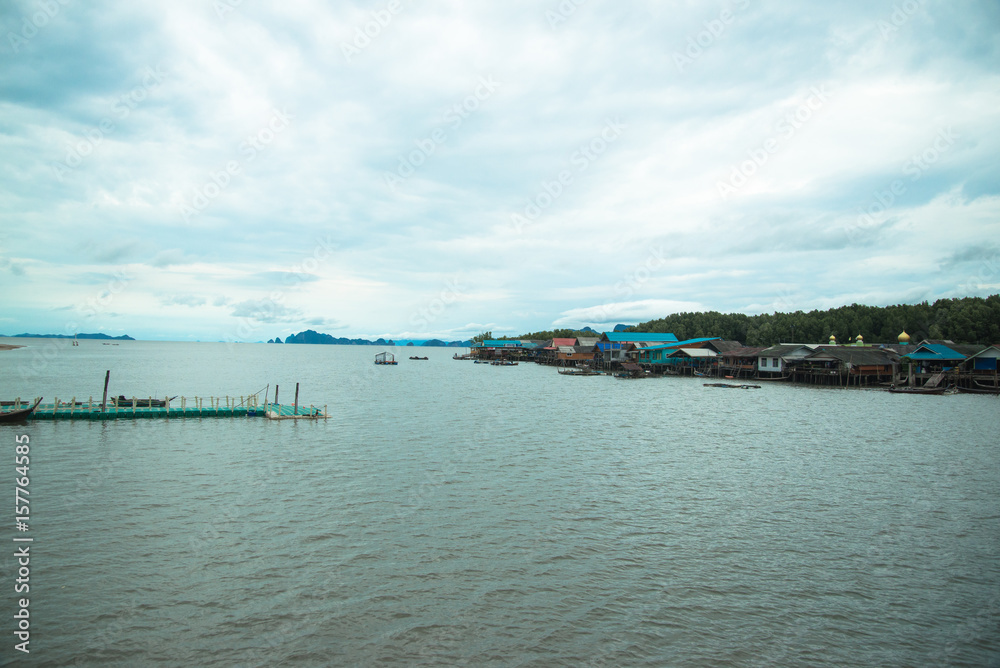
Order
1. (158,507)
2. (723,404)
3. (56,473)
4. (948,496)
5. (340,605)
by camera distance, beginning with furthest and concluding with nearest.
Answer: (723,404)
(56,473)
(948,496)
(158,507)
(340,605)

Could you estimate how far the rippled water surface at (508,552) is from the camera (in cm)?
988

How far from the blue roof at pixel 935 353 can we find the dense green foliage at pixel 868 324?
60.9ft

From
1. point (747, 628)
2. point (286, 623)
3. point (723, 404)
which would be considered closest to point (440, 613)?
point (286, 623)

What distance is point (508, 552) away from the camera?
13695 millimetres

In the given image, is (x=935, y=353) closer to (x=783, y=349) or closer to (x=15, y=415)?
(x=783, y=349)

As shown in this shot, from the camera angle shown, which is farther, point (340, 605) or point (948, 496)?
point (948, 496)

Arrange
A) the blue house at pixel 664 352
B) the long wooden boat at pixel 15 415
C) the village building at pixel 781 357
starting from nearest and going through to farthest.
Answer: the long wooden boat at pixel 15 415 < the village building at pixel 781 357 < the blue house at pixel 664 352

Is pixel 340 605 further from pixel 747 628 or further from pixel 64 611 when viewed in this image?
pixel 747 628

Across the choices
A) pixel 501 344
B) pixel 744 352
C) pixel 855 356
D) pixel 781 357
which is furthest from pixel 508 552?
pixel 501 344

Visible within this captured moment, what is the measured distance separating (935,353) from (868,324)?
4016 centimetres

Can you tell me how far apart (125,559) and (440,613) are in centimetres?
838

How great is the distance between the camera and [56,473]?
21.0 metres

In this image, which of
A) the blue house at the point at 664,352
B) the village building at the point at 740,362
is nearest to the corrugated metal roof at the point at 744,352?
the village building at the point at 740,362

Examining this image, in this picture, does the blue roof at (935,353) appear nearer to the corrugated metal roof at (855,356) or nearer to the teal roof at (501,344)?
the corrugated metal roof at (855,356)
